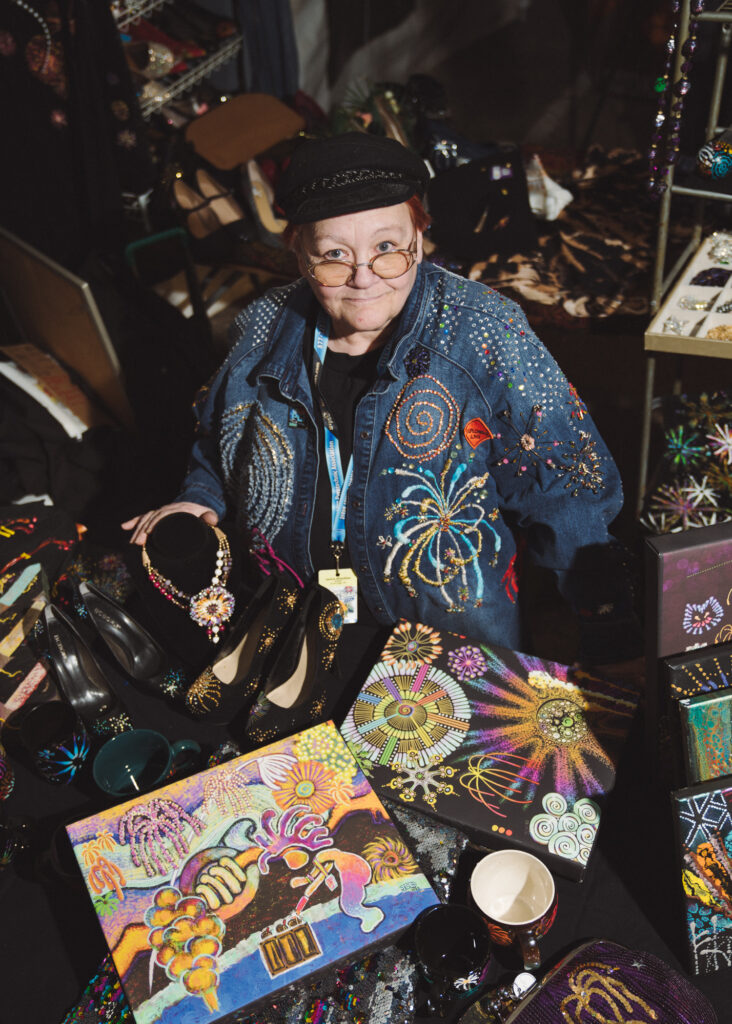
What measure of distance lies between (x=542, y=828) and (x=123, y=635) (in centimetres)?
86

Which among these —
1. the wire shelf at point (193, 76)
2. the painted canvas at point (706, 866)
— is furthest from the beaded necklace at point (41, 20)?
the painted canvas at point (706, 866)

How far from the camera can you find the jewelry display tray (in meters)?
1.92

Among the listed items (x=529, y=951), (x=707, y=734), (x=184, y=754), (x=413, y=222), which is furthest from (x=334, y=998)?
(x=413, y=222)

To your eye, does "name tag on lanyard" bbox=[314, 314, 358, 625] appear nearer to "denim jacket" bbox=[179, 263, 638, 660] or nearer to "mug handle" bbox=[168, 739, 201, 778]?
"denim jacket" bbox=[179, 263, 638, 660]

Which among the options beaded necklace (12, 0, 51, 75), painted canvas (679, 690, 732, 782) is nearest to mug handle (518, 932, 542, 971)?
painted canvas (679, 690, 732, 782)

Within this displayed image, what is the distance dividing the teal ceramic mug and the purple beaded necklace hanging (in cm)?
164

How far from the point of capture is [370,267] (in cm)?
151

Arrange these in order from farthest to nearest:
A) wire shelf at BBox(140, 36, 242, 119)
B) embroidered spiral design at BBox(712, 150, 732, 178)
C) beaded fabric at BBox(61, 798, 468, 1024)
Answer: wire shelf at BBox(140, 36, 242, 119), embroidered spiral design at BBox(712, 150, 732, 178), beaded fabric at BBox(61, 798, 468, 1024)

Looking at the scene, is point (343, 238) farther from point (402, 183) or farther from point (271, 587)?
point (271, 587)

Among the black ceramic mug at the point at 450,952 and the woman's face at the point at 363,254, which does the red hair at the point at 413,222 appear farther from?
the black ceramic mug at the point at 450,952

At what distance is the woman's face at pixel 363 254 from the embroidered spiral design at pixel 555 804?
910 mm

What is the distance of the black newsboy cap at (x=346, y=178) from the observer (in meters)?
1.45

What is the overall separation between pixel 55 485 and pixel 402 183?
165 centimetres

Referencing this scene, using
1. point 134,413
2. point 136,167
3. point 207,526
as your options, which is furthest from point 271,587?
point 136,167
